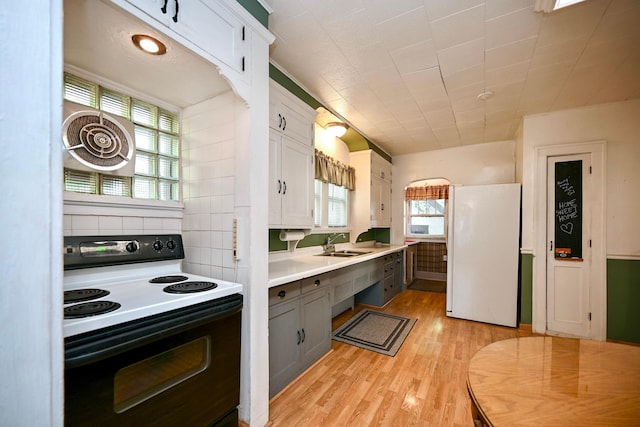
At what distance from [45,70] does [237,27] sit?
101cm

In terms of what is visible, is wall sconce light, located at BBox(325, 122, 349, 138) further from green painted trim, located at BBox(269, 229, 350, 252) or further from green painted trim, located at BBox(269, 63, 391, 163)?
green painted trim, located at BBox(269, 229, 350, 252)

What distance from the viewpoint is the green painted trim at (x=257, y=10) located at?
1.48 meters

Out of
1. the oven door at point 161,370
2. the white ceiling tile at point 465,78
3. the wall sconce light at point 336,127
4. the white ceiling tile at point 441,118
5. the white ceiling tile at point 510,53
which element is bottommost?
the oven door at point 161,370

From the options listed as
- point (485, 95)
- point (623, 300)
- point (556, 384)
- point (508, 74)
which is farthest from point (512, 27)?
point (623, 300)

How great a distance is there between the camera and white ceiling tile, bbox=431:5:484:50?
1.63m

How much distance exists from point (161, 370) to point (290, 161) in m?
1.66

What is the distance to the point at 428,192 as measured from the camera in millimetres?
6090

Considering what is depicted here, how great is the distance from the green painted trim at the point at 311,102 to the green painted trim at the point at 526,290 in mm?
2489

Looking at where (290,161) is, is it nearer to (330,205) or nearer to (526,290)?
(330,205)

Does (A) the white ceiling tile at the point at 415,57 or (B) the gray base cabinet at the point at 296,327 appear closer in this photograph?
(B) the gray base cabinet at the point at 296,327

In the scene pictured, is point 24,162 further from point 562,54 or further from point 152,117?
point 562,54

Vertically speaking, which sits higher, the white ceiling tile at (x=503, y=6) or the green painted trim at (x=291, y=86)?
the white ceiling tile at (x=503, y=6)

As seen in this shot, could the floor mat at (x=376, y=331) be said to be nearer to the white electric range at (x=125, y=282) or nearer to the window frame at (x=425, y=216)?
the white electric range at (x=125, y=282)

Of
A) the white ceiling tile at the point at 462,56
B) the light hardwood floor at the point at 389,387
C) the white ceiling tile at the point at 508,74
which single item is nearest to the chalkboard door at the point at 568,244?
the light hardwood floor at the point at 389,387
